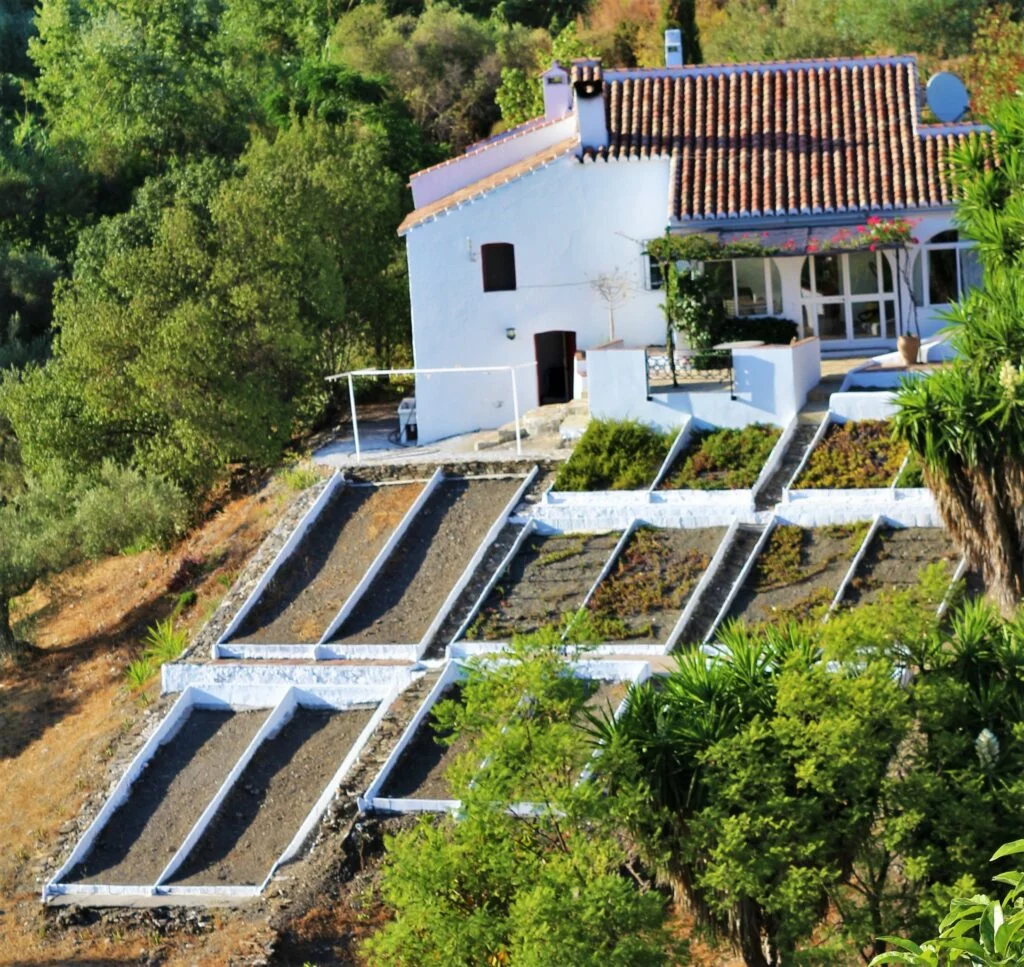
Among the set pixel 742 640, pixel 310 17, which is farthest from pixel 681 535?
pixel 310 17

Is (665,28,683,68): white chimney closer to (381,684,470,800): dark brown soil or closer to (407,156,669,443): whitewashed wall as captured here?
(407,156,669,443): whitewashed wall

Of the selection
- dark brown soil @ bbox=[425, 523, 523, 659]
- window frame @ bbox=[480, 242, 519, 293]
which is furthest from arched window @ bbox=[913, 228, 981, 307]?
dark brown soil @ bbox=[425, 523, 523, 659]

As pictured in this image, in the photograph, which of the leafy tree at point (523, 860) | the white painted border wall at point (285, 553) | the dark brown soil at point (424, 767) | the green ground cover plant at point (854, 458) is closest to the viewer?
the leafy tree at point (523, 860)

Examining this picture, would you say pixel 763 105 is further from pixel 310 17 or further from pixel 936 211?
pixel 310 17

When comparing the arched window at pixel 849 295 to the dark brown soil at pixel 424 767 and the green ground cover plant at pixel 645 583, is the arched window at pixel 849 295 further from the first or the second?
the dark brown soil at pixel 424 767

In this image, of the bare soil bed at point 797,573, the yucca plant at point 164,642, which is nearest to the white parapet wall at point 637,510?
the bare soil bed at point 797,573

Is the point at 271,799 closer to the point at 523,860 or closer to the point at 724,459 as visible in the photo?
the point at 523,860
